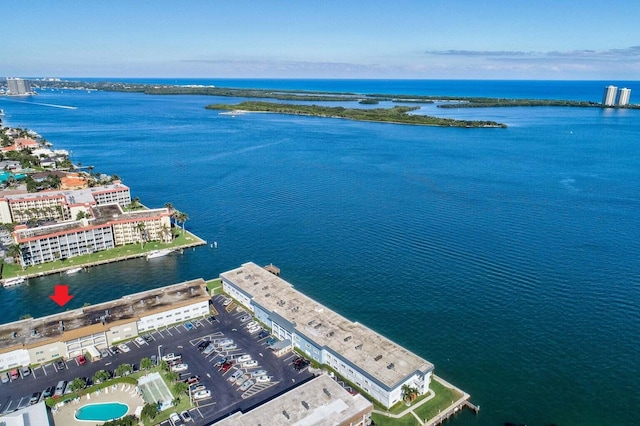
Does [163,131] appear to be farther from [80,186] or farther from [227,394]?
[227,394]

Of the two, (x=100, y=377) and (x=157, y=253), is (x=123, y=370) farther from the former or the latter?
(x=157, y=253)

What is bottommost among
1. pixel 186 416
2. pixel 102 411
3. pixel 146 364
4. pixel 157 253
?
pixel 102 411

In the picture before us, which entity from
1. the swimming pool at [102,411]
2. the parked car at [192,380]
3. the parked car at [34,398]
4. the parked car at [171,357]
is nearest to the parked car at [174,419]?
the parked car at [192,380]

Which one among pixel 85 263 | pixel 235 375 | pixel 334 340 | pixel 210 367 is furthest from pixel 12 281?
pixel 334 340

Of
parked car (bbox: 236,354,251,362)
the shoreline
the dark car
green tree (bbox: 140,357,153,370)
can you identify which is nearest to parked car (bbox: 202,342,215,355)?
parked car (bbox: 236,354,251,362)

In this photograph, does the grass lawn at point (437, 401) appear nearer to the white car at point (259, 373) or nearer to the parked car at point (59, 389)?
the white car at point (259, 373)

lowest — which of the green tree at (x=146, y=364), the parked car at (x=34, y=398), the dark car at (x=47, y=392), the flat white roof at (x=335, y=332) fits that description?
the parked car at (x=34, y=398)
